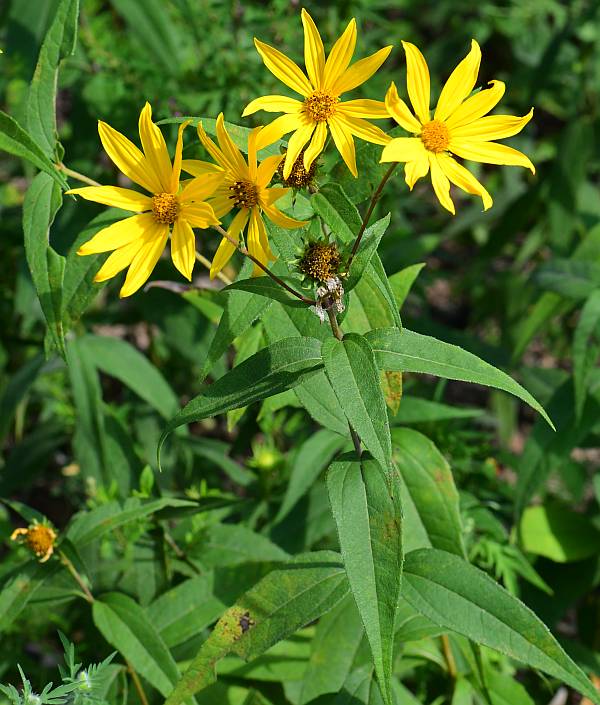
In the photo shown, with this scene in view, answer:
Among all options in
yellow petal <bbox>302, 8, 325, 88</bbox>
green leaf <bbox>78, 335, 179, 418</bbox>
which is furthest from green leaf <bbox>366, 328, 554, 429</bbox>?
green leaf <bbox>78, 335, 179, 418</bbox>

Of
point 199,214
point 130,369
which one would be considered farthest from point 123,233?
point 130,369

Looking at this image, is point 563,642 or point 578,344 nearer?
point 578,344

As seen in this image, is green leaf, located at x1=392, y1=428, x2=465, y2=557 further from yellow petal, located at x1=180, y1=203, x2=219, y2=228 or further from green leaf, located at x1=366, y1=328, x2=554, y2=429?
yellow petal, located at x1=180, y1=203, x2=219, y2=228

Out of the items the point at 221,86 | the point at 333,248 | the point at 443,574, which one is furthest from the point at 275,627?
the point at 221,86

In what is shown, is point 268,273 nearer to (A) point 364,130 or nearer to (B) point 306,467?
(A) point 364,130

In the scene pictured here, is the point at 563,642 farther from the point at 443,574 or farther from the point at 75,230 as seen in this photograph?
the point at 75,230

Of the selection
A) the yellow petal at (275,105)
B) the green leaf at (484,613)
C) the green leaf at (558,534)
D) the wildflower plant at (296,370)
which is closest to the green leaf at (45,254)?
the wildflower plant at (296,370)
